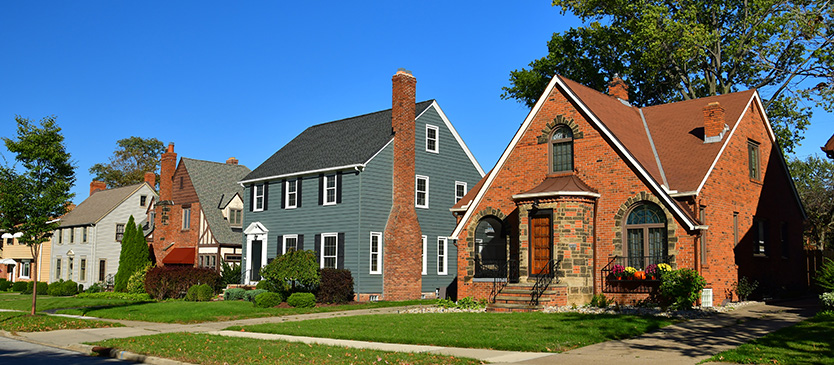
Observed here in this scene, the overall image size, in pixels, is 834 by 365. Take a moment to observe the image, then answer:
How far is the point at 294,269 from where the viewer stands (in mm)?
27547

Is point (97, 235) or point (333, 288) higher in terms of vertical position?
point (97, 235)

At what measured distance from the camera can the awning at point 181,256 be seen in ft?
133

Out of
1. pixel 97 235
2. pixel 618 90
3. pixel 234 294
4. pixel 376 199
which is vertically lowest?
pixel 234 294

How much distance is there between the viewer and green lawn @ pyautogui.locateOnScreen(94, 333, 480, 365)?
39.8 ft

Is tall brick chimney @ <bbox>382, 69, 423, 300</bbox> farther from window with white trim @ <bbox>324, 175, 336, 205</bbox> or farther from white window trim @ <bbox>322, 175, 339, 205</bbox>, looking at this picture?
window with white trim @ <bbox>324, 175, 336, 205</bbox>

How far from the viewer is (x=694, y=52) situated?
33188 mm

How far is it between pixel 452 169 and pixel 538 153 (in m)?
11.9

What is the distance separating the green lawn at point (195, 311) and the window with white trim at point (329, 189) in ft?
21.4

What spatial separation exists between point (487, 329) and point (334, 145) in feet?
69.7

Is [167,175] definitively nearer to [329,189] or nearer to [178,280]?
[178,280]

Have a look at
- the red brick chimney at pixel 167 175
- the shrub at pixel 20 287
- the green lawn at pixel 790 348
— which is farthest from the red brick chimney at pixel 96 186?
the green lawn at pixel 790 348

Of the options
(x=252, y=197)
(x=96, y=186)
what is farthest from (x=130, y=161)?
(x=252, y=197)

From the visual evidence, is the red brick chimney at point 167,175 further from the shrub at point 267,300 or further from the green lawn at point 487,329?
the green lawn at point 487,329

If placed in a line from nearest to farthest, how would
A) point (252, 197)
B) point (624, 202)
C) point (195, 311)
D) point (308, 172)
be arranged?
Answer: point (624, 202)
point (195, 311)
point (308, 172)
point (252, 197)
